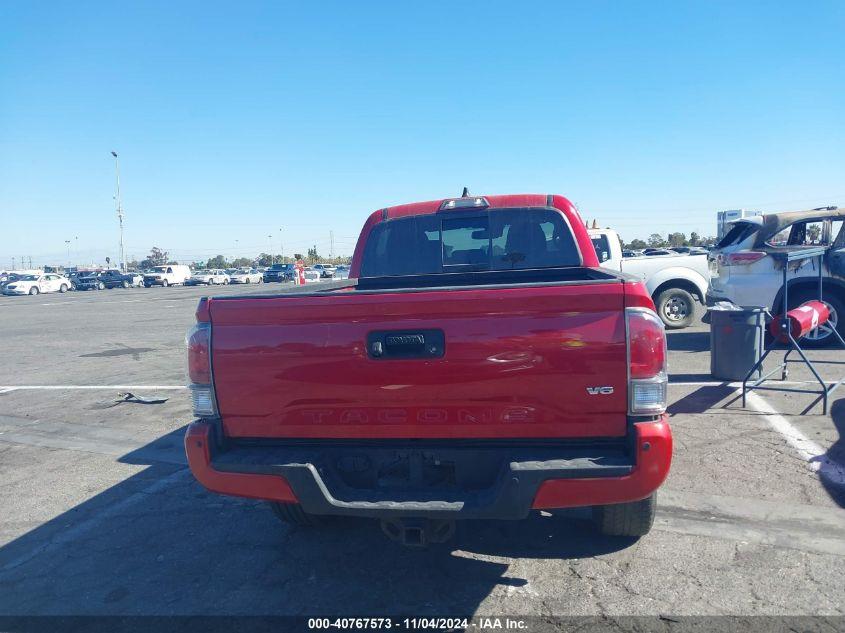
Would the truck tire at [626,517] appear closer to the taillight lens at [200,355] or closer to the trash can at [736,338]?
the taillight lens at [200,355]

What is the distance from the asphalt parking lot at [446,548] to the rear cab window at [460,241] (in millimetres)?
2105

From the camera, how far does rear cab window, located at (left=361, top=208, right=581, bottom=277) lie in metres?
5.13

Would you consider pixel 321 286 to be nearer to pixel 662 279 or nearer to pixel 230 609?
pixel 230 609

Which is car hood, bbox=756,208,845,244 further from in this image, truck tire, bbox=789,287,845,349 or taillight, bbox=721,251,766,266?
truck tire, bbox=789,287,845,349

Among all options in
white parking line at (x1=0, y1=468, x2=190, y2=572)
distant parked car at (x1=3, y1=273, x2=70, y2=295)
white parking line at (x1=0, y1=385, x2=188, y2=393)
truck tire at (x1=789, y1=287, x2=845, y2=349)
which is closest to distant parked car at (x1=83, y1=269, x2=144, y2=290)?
distant parked car at (x1=3, y1=273, x2=70, y2=295)

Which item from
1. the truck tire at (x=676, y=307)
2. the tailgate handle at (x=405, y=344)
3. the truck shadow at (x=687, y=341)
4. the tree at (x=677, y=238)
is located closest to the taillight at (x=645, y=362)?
the tailgate handle at (x=405, y=344)

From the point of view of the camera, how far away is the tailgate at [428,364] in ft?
9.04

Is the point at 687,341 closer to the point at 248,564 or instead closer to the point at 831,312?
the point at 831,312

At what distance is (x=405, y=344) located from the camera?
291 centimetres

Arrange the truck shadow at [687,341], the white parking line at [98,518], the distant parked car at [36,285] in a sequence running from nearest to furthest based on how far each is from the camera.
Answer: the white parking line at [98,518]
the truck shadow at [687,341]
the distant parked car at [36,285]

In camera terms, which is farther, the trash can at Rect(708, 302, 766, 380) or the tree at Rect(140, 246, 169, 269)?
the tree at Rect(140, 246, 169, 269)

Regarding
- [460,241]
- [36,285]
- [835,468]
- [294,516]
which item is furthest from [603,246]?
[36,285]

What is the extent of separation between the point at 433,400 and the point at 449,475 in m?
0.42

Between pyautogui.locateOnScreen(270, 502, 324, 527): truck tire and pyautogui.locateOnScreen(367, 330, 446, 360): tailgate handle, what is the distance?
145cm
